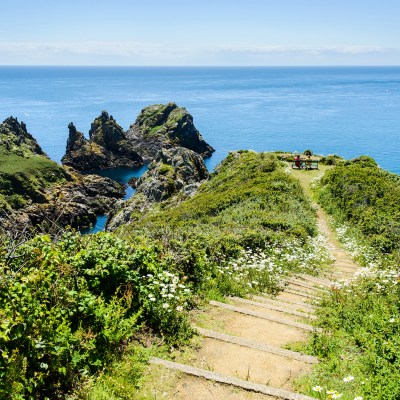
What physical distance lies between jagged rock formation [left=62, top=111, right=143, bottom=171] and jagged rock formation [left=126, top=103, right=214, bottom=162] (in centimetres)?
696

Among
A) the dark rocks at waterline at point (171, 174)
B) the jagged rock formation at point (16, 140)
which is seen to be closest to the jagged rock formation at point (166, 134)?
the jagged rock formation at point (16, 140)

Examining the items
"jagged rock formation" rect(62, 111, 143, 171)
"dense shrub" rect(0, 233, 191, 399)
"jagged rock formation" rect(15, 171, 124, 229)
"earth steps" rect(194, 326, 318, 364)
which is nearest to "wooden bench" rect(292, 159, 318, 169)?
"jagged rock formation" rect(15, 171, 124, 229)

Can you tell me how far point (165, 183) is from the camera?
5772 centimetres

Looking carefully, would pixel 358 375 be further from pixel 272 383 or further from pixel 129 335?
pixel 129 335

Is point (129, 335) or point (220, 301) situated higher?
point (129, 335)

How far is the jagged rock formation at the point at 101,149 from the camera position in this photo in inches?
4118

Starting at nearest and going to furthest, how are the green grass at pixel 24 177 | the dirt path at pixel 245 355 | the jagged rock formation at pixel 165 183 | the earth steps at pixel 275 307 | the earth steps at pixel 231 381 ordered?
1. the earth steps at pixel 231 381
2. the dirt path at pixel 245 355
3. the earth steps at pixel 275 307
4. the jagged rock formation at pixel 165 183
5. the green grass at pixel 24 177

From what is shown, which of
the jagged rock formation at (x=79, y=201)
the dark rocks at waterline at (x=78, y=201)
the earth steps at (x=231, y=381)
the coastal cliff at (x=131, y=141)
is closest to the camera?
the earth steps at (x=231, y=381)

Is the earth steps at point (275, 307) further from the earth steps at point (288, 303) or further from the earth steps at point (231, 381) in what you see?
the earth steps at point (231, 381)

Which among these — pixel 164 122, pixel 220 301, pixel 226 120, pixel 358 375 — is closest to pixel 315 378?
pixel 358 375

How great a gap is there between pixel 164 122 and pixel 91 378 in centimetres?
12774

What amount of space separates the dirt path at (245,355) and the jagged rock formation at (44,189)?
60.7m

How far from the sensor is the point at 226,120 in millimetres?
158125

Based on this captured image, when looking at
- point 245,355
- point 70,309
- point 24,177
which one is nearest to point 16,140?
point 24,177
